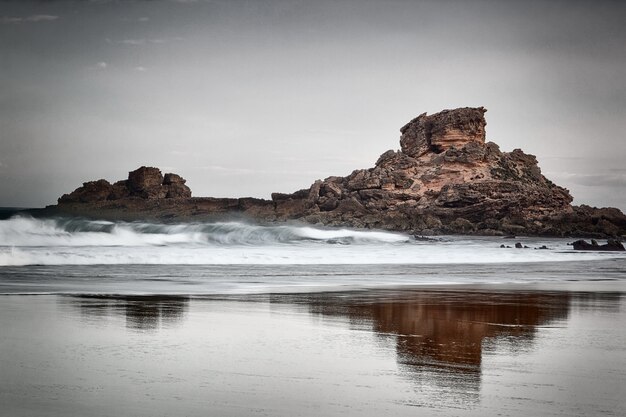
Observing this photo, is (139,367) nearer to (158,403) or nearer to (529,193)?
(158,403)

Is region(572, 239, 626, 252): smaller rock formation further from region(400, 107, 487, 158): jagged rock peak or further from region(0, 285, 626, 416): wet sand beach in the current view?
region(400, 107, 487, 158): jagged rock peak

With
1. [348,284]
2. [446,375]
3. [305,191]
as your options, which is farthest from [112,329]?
[305,191]

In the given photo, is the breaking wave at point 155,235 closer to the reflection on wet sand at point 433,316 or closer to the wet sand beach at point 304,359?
the reflection on wet sand at point 433,316

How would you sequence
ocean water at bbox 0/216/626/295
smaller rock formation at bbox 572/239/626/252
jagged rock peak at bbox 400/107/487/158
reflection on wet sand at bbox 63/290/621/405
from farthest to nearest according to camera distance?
jagged rock peak at bbox 400/107/487/158, smaller rock formation at bbox 572/239/626/252, ocean water at bbox 0/216/626/295, reflection on wet sand at bbox 63/290/621/405

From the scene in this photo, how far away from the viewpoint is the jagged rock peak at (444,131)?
74.6 m

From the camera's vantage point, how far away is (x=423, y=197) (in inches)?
2729

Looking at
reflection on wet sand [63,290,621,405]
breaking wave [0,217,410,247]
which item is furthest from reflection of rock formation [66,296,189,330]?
breaking wave [0,217,410,247]

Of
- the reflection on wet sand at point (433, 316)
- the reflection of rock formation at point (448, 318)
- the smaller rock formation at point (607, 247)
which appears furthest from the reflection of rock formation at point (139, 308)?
the smaller rock formation at point (607, 247)

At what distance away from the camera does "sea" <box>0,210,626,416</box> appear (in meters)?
3.83

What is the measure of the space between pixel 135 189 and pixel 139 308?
7273 cm

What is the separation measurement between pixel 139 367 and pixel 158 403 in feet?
3.20

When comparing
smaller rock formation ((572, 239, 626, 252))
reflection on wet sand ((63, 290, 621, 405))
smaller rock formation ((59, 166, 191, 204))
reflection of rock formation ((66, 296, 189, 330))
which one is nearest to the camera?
reflection on wet sand ((63, 290, 621, 405))

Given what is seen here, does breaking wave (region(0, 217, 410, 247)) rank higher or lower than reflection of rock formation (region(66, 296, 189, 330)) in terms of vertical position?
higher

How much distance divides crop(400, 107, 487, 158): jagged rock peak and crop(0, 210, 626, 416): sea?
63.0 metres
